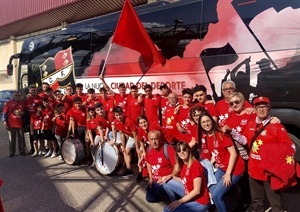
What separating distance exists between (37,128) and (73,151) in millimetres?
1577

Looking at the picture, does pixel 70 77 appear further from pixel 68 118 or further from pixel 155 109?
pixel 155 109

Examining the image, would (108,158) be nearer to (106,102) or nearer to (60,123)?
(106,102)

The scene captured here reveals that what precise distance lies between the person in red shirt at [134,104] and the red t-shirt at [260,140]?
2760 millimetres

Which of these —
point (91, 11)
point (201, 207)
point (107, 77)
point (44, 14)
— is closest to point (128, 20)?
point (107, 77)

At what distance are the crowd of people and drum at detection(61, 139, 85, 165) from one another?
164 mm

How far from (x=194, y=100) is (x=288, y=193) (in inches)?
73.8

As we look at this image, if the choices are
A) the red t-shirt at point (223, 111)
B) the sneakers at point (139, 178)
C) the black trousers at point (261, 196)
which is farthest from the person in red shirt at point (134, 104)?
the black trousers at point (261, 196)

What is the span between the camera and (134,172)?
230 inches

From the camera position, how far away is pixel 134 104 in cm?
596

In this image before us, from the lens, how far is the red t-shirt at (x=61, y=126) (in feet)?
22.1

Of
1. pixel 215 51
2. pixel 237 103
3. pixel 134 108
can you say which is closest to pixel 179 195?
pixel 237 103

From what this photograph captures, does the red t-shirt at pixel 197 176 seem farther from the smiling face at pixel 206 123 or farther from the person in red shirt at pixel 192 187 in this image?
the smiling face at pixel 206 123

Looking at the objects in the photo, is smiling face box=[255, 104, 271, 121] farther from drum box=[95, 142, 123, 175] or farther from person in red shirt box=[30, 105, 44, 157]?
person in red shirt box=[30, 105, 44, 157]

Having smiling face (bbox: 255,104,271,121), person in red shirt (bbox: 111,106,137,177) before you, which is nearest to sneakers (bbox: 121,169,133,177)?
person in red shirt (bbox: 111,106,137,177)
